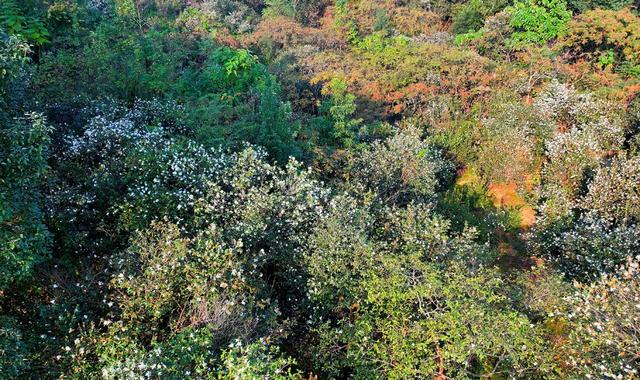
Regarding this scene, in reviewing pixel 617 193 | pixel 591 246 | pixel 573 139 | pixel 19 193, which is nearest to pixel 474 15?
pixel 573 139

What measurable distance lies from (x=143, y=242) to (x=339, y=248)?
3942 millimetres

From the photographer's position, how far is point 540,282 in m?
10.9

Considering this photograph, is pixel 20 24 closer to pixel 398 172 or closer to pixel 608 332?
pixel 398 172

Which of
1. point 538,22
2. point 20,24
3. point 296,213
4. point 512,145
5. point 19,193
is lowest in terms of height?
point 512,145

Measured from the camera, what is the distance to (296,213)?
1079 centimetres

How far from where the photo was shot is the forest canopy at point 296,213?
7285 mm

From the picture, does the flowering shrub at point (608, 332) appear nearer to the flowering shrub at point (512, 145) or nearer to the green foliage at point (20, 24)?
the flowering shrub at point (512, 145)

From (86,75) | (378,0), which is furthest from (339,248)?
(378,0)

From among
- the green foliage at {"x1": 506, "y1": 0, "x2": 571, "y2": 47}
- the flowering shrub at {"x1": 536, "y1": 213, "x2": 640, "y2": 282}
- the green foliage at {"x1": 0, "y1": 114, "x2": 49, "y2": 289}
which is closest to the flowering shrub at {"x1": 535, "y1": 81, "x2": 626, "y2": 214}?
the flowering shrub at {"x1": 536, "y1": 213, "x2": 640, "y2": 282}

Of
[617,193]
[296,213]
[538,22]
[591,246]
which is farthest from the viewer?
[538,22]

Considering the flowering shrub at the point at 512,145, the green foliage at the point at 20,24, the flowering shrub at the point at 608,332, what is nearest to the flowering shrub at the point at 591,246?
the flowering shrub at the point at 608,332

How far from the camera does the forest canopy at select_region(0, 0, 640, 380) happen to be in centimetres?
729

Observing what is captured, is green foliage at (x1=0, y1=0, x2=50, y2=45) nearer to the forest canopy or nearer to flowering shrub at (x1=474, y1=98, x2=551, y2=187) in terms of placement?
the forest canopy

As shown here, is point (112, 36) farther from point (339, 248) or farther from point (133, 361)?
point (133, 361)
